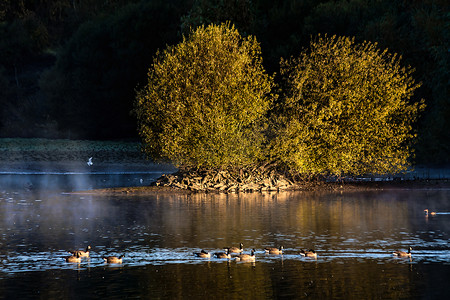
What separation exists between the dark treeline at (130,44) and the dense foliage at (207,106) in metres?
11.2

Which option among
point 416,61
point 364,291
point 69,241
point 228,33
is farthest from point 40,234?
point 416,61

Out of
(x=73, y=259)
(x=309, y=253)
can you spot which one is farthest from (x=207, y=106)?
(x=73, y=259)

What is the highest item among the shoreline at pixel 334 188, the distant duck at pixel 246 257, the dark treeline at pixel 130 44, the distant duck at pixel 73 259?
the dark treeline at pixel 130 44

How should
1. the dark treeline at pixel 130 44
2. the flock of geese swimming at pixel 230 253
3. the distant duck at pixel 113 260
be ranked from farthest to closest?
the dark treeline at pixel 130 44 → the flock of geese swimming at pixel 230 253 → the distant duck at pixel 113 260

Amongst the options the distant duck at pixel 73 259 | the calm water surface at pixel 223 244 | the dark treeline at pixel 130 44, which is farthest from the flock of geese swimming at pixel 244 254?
the dark treeline at pixel 130 44

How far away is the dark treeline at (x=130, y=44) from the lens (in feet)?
237

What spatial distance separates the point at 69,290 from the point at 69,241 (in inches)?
354

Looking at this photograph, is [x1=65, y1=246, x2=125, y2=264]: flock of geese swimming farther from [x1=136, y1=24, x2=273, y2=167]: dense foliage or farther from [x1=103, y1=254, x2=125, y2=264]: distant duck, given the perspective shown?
[x1=136, y1=24, x2=273, y2=167]: dense foliage

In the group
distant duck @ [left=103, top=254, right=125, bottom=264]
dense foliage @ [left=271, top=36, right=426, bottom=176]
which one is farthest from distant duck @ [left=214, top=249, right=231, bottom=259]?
dense foliage @ [left=271, top=36, right=426, bottom=176]

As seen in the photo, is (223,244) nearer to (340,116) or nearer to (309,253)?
(309,253)

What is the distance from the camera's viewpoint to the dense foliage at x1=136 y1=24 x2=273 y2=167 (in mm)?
49938

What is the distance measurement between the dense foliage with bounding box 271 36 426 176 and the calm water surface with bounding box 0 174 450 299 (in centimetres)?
352

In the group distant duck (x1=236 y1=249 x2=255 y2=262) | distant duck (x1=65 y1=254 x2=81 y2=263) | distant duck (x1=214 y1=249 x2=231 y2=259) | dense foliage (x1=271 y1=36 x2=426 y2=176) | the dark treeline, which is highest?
the dark treeline

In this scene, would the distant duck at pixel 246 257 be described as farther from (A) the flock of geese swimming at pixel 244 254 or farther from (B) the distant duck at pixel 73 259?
(B) the distant duck at pixel 73 259
